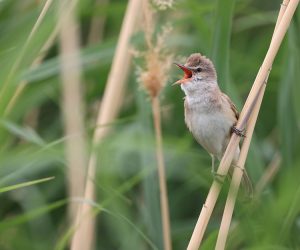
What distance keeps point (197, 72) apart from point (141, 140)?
1.32ft

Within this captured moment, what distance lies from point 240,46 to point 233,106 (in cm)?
154

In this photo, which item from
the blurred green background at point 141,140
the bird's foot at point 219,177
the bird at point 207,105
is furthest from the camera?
the bird at point 207,105

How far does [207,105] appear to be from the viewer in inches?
121

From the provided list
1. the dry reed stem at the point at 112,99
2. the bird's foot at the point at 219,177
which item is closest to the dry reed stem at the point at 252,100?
the bird's foot at the point at 219,177

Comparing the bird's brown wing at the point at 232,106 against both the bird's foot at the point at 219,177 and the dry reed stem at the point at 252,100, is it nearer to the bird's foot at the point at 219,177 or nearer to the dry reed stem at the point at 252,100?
the dry reed stem at the point at 252,100

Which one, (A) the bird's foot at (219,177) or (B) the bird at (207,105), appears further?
(B) the bird at (207,105)

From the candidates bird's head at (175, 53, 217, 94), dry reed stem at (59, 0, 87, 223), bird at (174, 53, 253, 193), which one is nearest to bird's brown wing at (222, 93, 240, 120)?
bird at (174, 53, 253, 193)

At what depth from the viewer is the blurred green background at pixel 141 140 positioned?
8.03 feet

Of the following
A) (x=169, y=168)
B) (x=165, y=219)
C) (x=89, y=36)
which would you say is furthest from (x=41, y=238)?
(x=89, y=36)

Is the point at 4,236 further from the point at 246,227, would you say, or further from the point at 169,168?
the point at 246,227

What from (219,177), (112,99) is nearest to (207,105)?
(112,99)

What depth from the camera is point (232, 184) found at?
2.38 meters

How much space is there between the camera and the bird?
3025mm

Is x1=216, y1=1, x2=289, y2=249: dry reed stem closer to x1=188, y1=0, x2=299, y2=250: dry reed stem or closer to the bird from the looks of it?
x1=188, y1=0, x2=299, y2=250: dry reed stem
